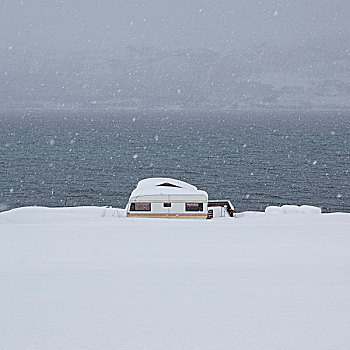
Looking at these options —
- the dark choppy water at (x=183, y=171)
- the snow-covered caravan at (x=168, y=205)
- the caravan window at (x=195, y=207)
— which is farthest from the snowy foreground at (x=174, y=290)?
the dark choppy water at (x=183, y=171)

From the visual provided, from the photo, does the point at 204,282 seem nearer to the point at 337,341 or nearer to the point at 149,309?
the point at 149,309

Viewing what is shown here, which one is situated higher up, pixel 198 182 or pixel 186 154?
pixel 186 154

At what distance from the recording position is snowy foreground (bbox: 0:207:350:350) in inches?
210

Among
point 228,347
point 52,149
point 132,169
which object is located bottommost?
point 228,347

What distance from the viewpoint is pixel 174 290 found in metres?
6.98

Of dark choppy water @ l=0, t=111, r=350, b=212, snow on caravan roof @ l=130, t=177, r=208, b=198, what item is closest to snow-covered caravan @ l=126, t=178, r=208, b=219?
snow on caravan roof @ l=130, t=177, r=208, b=198

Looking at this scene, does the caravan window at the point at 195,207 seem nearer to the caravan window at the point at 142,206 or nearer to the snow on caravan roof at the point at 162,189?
the snow on caravan roof at the point at 162,189

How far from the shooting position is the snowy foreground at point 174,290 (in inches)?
210

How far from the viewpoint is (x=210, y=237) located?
37.4 ft

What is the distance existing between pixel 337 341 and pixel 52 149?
90580mm

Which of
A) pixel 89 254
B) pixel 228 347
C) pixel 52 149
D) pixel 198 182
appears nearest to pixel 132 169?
pixel 198 182

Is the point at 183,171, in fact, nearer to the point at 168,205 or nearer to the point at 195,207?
the point at 195,207

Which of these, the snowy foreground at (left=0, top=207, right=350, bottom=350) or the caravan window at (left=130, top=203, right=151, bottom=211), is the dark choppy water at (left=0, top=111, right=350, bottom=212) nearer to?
the caravan window at (left=130, top=203, right=151, bottom=211)

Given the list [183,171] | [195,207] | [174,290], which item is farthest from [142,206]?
[183,171]
